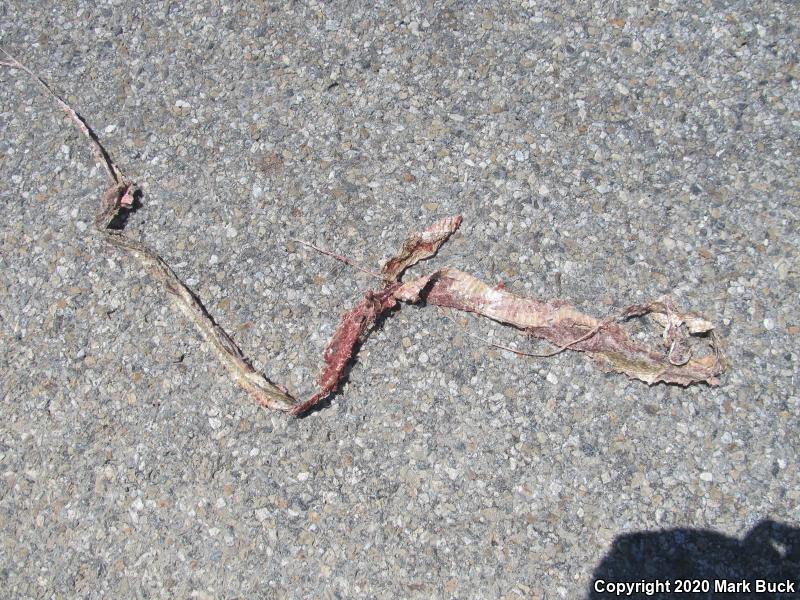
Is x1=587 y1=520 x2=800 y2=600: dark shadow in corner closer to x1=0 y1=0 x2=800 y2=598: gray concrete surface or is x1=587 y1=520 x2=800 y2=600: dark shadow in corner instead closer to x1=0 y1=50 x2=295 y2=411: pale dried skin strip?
x1=0 y1=0 x2=800 y2=598: gray concrete surface

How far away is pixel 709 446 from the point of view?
2682 millimetres

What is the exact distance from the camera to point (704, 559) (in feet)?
8.30

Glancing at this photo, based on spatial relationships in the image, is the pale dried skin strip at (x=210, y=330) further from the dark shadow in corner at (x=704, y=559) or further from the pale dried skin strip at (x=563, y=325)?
the dark shadow in corner at (x=704, y=559)

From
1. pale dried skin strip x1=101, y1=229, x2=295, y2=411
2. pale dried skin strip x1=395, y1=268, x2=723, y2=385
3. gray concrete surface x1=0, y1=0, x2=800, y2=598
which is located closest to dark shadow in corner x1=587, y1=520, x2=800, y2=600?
gray concrete surface x1=0, y1=0, x2=800, y2=598

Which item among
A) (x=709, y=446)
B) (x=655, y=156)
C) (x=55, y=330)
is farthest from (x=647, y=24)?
(x=55, y=330)

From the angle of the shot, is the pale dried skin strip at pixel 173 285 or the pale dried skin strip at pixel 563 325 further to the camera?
the pale dried skin strip at pixel 173 285

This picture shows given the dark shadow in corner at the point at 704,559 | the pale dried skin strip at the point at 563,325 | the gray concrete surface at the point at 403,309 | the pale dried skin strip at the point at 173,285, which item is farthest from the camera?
the pale dried skin strip at the point at 173,285

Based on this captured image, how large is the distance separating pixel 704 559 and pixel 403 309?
1.42m

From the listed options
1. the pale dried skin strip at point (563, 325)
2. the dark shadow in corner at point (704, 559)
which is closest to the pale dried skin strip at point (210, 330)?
the pale dried skin strip at point (563, 325)

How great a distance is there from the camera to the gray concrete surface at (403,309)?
8.75ft

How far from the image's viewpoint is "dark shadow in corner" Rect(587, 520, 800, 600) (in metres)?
2.50

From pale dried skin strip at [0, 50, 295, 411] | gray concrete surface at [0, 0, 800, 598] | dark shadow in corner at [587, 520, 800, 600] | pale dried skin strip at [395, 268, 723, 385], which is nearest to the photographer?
dark shadow in corner at [587, 520, 800, 600]

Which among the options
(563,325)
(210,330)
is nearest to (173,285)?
(210,330)

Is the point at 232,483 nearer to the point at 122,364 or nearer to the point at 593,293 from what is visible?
the point at 122,364
